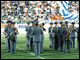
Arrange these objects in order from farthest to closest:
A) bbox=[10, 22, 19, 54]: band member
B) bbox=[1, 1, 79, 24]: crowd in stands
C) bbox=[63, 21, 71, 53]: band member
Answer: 1. bbox=[1, 1, 79, 24]: crowd in stands
2. bbox=[63, 21, 71, 53]: band member
3. bbox=[10, 22, 19, 54]: band member

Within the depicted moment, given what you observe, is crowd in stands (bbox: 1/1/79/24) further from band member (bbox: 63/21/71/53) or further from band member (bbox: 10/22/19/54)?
band member (bbox: 10/22/19/54)

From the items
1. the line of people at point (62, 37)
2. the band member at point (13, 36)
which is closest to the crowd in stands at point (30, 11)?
the line of people at point (62, 37)

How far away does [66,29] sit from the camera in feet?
54.6

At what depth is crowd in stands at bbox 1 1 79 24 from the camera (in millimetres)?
44088

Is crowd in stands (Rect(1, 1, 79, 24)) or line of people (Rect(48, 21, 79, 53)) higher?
crowd in stands (Rect(1, 1, 79, 24))

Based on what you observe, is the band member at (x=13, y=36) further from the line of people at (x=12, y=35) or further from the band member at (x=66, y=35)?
the band member at (x=66, y=35)

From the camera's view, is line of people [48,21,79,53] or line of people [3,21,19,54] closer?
line of people [3,21,19,54]

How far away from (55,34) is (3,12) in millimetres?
27006

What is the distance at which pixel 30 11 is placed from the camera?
46.2 metres

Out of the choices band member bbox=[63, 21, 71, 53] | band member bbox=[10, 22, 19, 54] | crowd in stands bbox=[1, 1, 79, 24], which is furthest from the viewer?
crowd in stands bbox=[1, 1, 79, 24]

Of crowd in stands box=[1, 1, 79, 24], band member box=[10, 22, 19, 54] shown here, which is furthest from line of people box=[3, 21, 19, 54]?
crowd in stands box=[1, 1, 79, 24]

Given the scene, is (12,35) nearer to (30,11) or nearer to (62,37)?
(62,37)

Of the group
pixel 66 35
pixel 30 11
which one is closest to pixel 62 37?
pixel 66 35

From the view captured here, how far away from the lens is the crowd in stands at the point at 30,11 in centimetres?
4409
